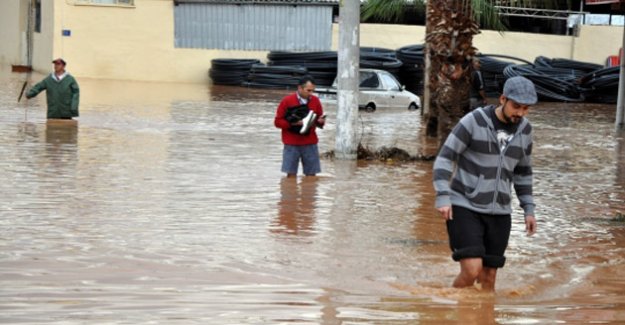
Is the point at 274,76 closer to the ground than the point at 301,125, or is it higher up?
closer to the ground

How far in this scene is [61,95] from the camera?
844 inches

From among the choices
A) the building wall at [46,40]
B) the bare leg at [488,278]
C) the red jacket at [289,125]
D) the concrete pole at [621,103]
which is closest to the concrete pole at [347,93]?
the red jacket at [289,125]

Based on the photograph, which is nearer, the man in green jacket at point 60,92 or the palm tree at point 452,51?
the palm tree at point 452,51

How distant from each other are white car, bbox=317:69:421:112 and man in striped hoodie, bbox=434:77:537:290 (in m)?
Answer: 23.0

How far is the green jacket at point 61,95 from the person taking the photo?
2102cm

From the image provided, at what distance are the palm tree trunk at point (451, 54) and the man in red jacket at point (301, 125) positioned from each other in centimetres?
371

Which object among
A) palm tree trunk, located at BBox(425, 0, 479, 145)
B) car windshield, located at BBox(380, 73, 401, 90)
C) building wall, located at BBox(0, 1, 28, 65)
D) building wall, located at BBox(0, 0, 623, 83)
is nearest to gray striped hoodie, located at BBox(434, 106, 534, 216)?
palm tree trunk, located at BBox(425, 0, 479, 145)

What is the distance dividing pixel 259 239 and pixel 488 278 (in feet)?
9.59

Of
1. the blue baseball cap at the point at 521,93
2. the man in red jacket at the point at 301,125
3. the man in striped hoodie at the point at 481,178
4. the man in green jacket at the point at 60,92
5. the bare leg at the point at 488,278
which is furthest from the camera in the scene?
the man in green jacket at the point at 60,92

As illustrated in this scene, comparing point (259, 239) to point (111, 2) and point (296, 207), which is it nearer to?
point (296, 207)

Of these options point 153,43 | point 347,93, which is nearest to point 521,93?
point 347,93

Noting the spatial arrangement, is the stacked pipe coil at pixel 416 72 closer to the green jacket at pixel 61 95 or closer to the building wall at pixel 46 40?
the building wall at pixel 46 40

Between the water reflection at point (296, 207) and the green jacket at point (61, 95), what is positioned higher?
the green jacket at point (61, 95)

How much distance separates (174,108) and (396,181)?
45.6 ft
